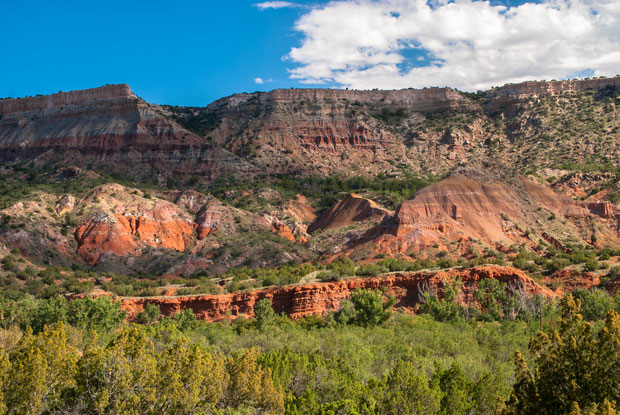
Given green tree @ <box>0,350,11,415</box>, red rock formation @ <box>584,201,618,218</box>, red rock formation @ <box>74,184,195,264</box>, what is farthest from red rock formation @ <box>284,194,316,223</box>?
green tree @ <box>0,350,11,415</box>

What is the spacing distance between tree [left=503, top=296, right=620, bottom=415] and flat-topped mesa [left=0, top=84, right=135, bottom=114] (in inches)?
4350

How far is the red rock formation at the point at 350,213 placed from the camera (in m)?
77.4

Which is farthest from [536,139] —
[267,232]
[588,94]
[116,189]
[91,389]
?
[91,389]

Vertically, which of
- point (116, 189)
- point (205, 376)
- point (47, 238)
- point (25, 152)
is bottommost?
point (205, 376)

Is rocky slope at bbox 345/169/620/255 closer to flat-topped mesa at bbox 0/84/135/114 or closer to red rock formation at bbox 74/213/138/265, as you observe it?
red rock formation at bbox 74/213/138/265

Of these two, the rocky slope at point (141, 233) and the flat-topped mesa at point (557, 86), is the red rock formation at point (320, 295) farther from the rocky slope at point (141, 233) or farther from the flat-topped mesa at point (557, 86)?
the flat-topped mesa at point (557, 86)

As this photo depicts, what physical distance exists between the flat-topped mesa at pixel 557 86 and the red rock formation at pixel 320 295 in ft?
256

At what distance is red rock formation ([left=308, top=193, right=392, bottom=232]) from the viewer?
7738cm

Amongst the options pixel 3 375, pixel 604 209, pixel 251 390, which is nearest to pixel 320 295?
pixel 251 390

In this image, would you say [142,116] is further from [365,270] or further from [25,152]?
[365,270]

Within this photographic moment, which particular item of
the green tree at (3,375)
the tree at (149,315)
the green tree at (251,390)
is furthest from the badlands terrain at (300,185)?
the green tree at (3,375)

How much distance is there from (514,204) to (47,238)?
54712 millimetres

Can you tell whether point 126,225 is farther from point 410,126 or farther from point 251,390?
point 410,126

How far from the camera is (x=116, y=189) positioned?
81625 millimetres
